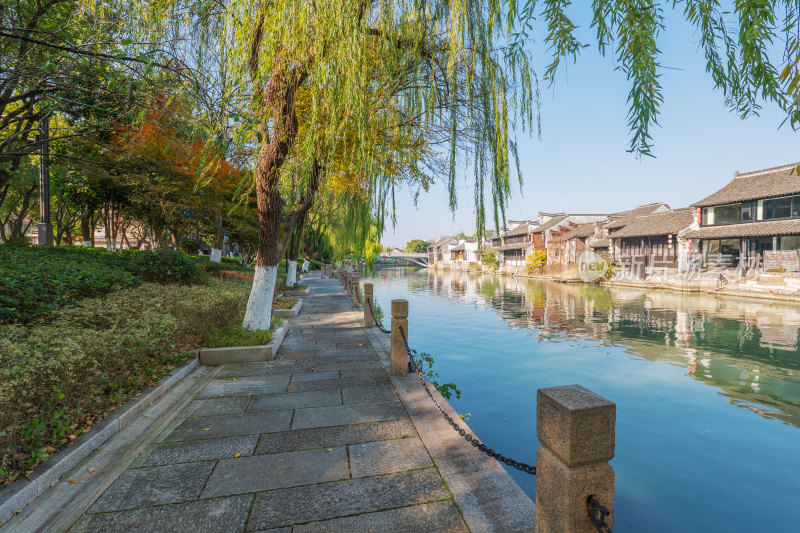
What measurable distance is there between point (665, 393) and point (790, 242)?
22743 millimetres

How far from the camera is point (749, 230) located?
2309 centimetres

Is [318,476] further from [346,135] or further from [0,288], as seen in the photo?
[0,288]

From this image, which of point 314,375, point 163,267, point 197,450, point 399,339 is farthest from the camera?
point 163,267

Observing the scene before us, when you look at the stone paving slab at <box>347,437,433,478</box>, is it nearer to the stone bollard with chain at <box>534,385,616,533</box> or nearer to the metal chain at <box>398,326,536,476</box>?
the metal chain at <box>398,326,536,476</box>

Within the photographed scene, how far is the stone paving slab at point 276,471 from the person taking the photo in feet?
9.06

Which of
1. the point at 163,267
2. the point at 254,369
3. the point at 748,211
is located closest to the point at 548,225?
the point at 748,211

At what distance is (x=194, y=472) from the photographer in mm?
2934

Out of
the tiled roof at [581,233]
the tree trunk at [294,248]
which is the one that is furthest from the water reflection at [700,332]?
the tiled roof at [581,233]

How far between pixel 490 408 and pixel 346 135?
5.67 meters

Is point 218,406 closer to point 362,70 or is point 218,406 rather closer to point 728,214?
point 362,70

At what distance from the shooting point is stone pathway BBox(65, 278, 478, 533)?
240 cm

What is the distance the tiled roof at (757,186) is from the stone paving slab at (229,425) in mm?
30742

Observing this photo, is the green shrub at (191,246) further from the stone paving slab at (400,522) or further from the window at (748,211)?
the window at (748,211)

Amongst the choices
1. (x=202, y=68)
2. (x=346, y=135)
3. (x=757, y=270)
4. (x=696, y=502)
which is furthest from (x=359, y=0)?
(x=757, y=270)
